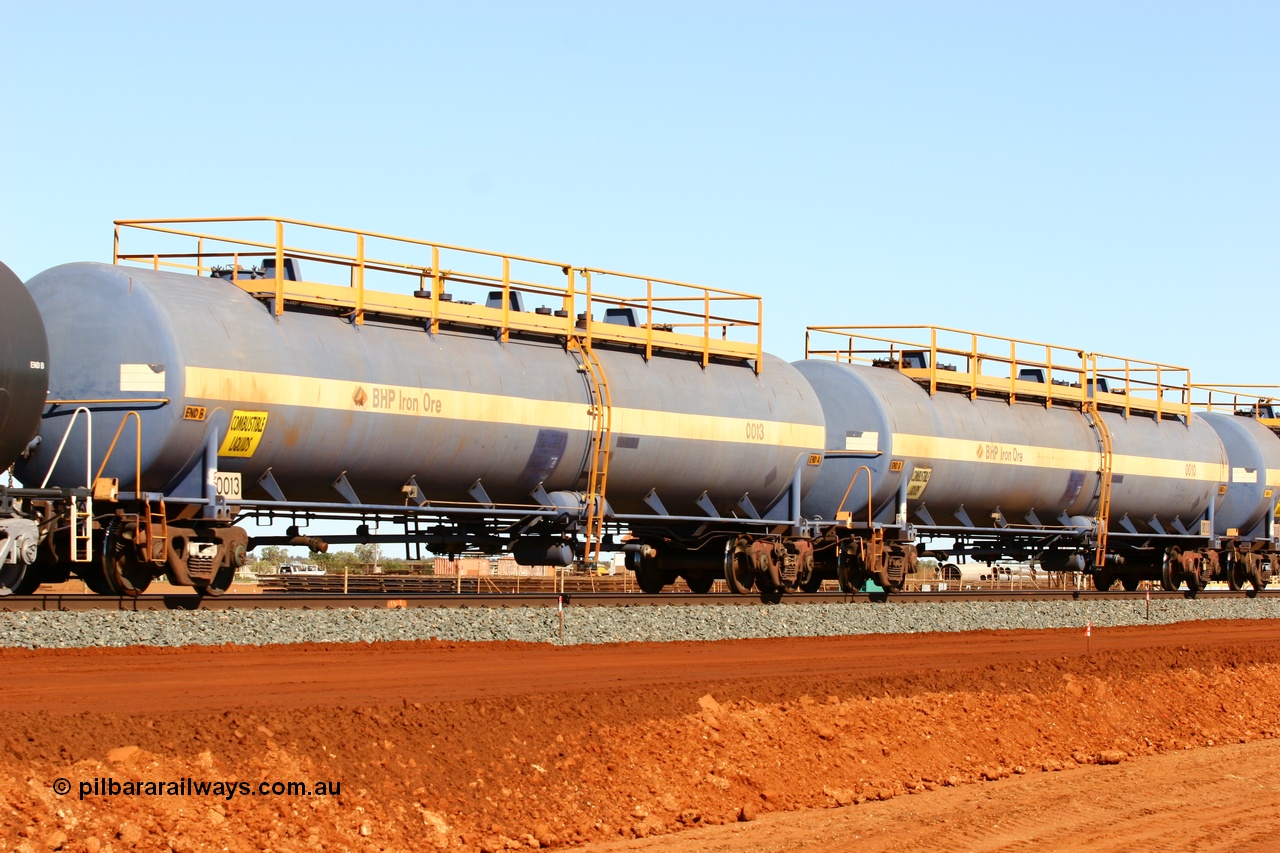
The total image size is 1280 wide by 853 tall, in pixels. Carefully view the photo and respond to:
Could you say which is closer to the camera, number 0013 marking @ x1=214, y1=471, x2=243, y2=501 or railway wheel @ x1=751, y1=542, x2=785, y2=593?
number 0013 marking @ x1=214, y1=471, x2=243, y2=501

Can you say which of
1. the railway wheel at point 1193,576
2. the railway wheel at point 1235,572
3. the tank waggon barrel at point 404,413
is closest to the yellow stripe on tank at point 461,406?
the tank waggon barrel at point 404,413

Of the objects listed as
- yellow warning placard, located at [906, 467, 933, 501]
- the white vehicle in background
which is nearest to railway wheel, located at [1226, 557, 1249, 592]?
yellow warning placard, located at [906, 467, 933, 501]

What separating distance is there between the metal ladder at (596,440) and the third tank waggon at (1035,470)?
19.8 feet

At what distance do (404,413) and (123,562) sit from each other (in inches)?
165

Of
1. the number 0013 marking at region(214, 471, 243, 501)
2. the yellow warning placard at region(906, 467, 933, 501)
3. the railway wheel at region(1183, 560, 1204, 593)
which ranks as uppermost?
the yellow warning placard at region(906, 467, 933, 501)

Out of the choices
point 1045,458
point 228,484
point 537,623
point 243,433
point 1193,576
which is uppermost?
point 1045,458

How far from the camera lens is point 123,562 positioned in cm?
1981

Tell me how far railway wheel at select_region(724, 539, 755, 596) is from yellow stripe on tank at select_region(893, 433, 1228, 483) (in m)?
3.59

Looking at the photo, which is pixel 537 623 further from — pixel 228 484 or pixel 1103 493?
pixel 1103 493

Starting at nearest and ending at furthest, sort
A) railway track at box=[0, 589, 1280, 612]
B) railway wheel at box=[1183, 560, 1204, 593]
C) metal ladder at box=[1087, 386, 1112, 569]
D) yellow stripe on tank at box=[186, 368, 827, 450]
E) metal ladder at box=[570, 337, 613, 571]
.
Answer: railway track at box=[0, 589, 1280, 612] → yellow stripe on tank at box=[186, 368, 827, 450] → metal ladder at box=[570, 337, 613, 571] → metal ladder at box=[1087, 386, 1112, 569] → railway wheel at box=[1183, 560, 1204, 593]

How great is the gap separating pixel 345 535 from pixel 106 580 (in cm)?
368

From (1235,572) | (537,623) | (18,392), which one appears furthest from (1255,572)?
(18,392)

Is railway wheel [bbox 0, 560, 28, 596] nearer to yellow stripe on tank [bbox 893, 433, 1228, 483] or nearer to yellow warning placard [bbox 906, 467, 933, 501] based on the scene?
yellow stripe on tank [bbox 893, 433, 1228, 483]

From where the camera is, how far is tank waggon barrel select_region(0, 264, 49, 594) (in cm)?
1730
